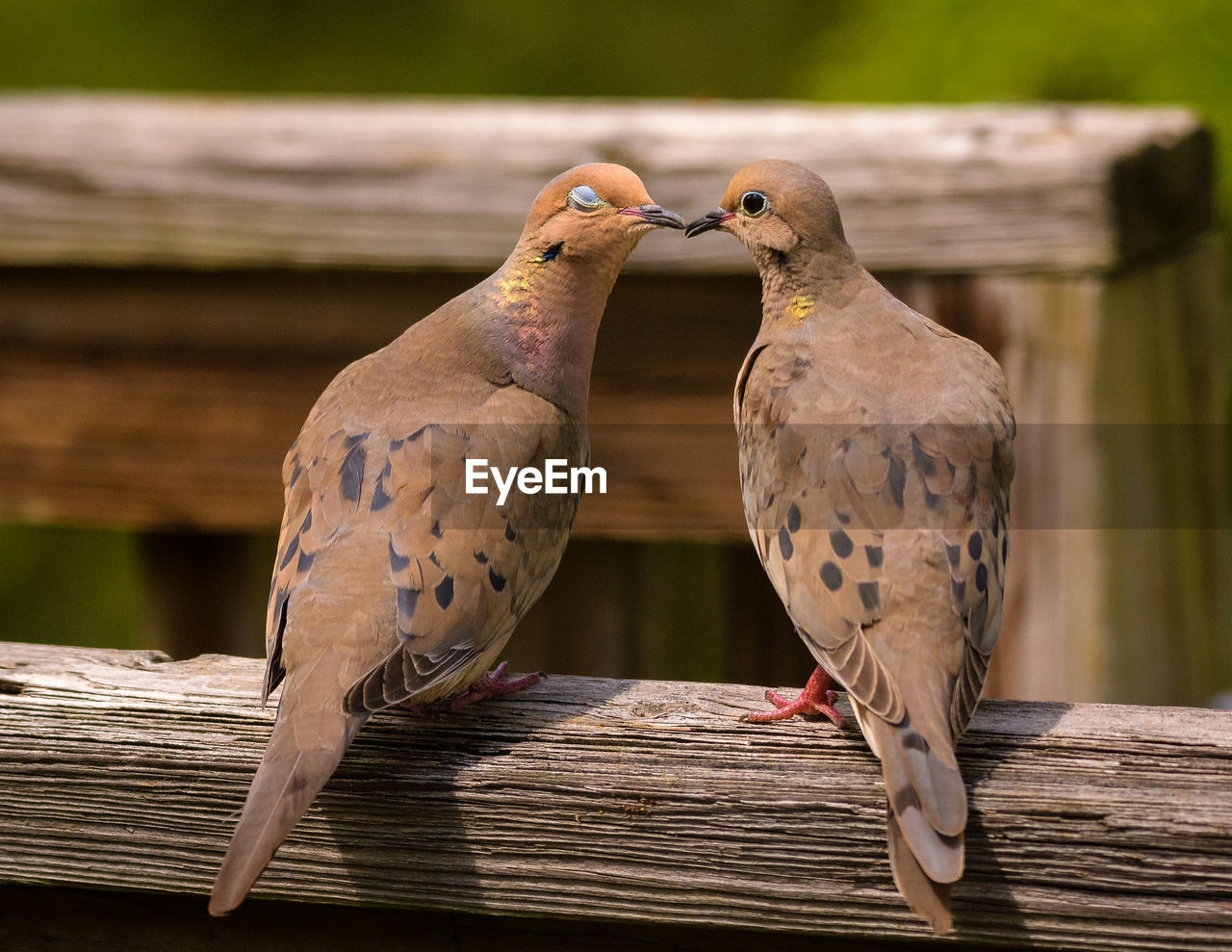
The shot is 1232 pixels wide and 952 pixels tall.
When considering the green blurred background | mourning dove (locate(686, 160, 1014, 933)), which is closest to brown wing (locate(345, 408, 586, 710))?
mourning dove (locate(686, 160, 1014, 933))

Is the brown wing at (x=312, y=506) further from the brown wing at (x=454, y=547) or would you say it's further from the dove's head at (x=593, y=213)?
the dove's head at (x=593, y=213)

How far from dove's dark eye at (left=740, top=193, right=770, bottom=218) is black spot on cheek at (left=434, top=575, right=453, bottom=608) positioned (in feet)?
2.93

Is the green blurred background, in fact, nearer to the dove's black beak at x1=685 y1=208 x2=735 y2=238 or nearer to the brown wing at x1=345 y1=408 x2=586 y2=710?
the dove's black beak at x1=685 y1=208 x2=735 y2=238

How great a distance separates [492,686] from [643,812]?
423mm

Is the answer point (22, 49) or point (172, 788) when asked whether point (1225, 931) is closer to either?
point (172, 788)

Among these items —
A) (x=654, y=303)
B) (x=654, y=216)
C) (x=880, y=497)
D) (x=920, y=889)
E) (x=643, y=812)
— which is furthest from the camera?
(x=654, y=303)

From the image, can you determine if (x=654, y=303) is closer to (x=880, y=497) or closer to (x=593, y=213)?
(x=593, y=213)

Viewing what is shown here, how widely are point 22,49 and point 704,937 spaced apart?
5.41 m

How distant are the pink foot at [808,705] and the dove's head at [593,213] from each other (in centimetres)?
84

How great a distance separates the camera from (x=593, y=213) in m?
2.54

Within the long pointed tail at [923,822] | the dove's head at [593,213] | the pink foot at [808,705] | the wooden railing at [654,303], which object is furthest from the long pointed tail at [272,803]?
the wooden railing at [654,303]

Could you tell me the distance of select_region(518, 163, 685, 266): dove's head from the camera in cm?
254

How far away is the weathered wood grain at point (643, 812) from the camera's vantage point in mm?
1803

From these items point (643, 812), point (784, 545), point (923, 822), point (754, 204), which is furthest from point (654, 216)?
point (923, 822)
